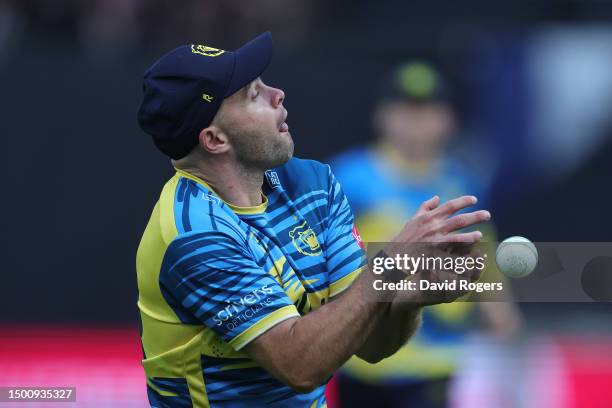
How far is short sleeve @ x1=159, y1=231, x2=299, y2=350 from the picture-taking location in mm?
3240

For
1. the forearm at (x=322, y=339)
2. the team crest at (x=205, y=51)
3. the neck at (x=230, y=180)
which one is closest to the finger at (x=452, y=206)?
the forearm at (x=322, y=339)

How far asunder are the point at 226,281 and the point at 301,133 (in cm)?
446

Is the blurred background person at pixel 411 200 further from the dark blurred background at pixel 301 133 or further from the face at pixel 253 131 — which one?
the face at pixel 253 131

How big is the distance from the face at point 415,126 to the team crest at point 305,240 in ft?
9.85

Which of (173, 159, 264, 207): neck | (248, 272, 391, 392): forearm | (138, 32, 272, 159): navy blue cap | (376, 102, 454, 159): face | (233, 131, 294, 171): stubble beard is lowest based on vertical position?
(248, 272, 391, 392): forearm

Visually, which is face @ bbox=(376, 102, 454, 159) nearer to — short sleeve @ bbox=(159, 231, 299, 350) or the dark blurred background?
the dark blurred background

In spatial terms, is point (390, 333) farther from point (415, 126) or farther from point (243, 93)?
point (415, 126)

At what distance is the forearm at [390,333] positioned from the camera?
347 centimetres

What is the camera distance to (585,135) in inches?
312

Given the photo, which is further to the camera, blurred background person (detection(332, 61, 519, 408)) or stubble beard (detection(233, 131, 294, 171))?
blurred background person (detection(332, 61, 519, 408))

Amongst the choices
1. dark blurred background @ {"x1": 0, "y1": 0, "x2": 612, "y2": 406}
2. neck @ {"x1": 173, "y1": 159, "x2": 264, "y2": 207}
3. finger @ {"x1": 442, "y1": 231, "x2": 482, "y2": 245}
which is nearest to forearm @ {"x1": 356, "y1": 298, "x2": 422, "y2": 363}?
finger @ {"x1": 442, "y1": 231, "x2": 482, "y2": 245}

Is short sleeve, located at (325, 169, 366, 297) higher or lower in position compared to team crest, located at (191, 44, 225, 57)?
lower

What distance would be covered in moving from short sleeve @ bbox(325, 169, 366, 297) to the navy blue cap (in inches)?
20.2

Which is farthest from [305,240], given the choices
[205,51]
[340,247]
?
[205,51]
